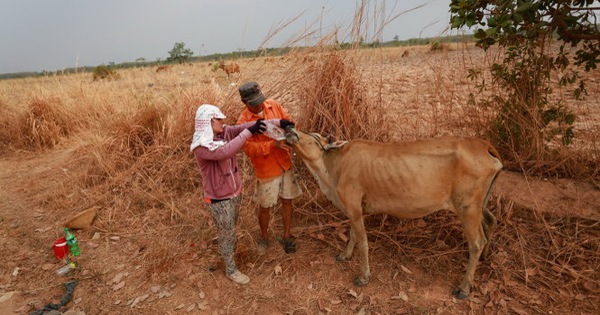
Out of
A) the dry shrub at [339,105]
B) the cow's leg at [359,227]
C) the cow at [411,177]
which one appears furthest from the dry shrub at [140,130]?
the cow's leg at [359,227]

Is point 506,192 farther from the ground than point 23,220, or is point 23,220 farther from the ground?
point 506,192

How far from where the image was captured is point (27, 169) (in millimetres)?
6871

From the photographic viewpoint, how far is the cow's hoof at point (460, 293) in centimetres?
309

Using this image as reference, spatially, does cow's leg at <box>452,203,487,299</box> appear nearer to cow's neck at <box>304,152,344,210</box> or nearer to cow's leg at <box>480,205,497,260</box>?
cow's leg at <box>480,205,497,260</box>

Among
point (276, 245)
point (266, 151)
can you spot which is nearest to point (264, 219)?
point (276, 245)

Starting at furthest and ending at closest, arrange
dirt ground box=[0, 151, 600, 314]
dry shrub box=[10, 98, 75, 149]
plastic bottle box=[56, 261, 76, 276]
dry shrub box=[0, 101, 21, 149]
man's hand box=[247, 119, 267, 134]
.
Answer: dry shrub box=[0, 101, 21, 149] < dry shrub box=[10, 98, 75, 149] < plastic bottle box=[56, 261, 76, 276] < dirt ground box=[0, 151, 600, 314] < man's hand box=[247, 119, 267, 134]

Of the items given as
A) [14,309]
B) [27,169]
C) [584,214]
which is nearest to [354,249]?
[584,214]

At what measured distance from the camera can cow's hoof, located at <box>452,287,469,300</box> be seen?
3094 millimetres

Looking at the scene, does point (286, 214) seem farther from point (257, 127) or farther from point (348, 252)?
point (257, 127)

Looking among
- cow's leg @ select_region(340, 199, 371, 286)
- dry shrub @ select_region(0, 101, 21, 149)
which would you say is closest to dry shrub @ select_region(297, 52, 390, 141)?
cow's leg @ select_region(340, 199, 371, 286)

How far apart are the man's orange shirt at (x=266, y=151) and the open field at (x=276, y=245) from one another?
2.96ft

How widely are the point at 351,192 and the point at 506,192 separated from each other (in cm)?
188

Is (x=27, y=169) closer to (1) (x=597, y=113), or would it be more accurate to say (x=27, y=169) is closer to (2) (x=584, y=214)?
(2) (x=584, y=214)

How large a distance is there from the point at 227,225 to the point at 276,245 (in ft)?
2.60
